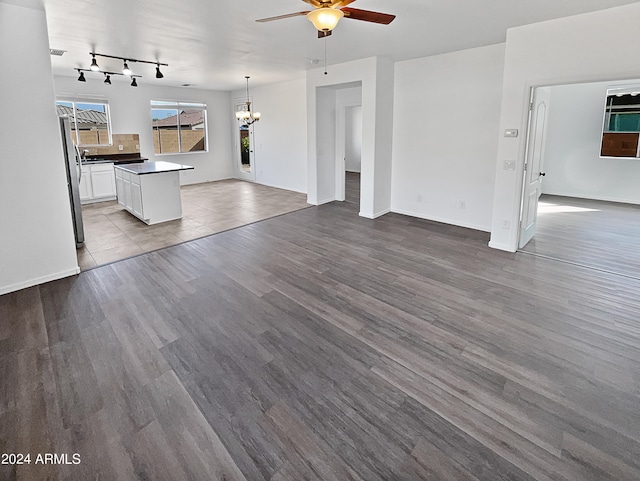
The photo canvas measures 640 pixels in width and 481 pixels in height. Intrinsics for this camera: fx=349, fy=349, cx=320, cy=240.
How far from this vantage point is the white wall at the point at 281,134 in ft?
27.5

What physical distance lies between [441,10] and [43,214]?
15.3 feet

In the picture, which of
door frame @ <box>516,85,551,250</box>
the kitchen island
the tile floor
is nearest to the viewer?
door frame @ <box>516,85,551,250</box>

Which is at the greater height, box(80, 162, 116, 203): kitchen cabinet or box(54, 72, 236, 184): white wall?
box(54, 72, 236, 184): white wall

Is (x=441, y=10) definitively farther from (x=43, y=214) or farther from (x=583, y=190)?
(x=583, y=190)

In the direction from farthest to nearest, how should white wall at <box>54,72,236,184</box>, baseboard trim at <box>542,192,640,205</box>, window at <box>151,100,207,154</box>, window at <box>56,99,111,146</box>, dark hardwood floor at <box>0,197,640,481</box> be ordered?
window at <box>151,100,207,154</box>, white wall at <box>54,72,236,184</box>, window at <box>56,99,111,146</box>, baseboard trim at <box>542,192,640,205</box>, dark hardwood floor at <box>0,197,640,481</box>

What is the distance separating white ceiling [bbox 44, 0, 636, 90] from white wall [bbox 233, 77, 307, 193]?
203 centimetres

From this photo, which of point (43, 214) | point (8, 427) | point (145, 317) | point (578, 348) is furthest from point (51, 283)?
point (578, 348)

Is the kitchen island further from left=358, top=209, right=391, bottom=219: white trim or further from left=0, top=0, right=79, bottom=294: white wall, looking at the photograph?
left=358, top=209, right=391, bottom=219: white trim

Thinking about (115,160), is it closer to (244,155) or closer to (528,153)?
(244,155)

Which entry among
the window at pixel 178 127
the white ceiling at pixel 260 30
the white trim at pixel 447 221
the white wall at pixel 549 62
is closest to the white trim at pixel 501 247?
the white wall at pixel 549 62

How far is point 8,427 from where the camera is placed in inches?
76.4

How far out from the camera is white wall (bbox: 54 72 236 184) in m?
7.94

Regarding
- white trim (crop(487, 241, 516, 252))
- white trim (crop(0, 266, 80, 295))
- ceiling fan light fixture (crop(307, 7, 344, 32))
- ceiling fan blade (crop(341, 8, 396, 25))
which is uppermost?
ceiling fan blade (crop(341, 8, 396, 25))

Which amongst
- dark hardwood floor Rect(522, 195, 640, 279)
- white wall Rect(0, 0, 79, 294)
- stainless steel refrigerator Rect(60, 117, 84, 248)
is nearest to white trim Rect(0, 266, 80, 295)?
white wall Rect(0, 0, 79, 294)
